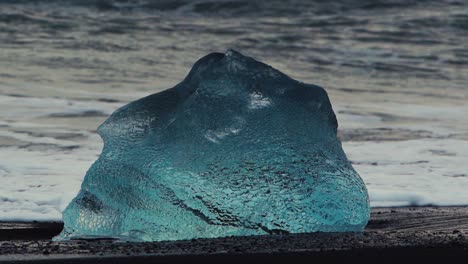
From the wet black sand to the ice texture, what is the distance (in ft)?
0.53

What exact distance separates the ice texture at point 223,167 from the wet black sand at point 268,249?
16 cm

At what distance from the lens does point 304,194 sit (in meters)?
4.03

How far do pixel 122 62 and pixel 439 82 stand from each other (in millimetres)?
4808

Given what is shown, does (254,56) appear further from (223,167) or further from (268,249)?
(268,249)

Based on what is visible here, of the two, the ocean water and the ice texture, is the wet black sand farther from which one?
the ocean water

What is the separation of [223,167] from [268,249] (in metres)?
0.59

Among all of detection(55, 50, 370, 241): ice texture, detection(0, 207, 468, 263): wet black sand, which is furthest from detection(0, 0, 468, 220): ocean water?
detection(0, 207, 468, 263): wet black sand

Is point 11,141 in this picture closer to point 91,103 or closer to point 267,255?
point 91,103

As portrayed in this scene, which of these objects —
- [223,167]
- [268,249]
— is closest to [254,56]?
[223,167]

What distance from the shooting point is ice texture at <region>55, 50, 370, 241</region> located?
4016mm

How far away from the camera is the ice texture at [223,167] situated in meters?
4.02

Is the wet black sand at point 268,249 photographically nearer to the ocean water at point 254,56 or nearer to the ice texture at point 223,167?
the ice texture at point 223,167

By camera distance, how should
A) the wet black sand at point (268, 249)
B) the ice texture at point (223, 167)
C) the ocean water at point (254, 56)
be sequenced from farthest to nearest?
1. the ocean water at point (254, 56)
2. the ice texture at point (223, 167)
3. the wet black sand at point (268, 249)

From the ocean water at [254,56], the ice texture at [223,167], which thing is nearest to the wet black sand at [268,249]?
the ice texture at [223,167]
